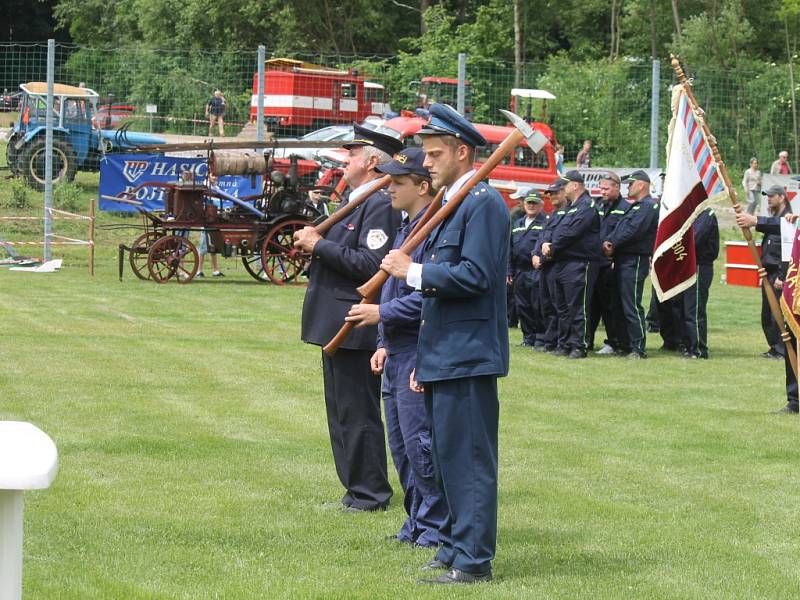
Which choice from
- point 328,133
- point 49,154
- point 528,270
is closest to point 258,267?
point 49,154

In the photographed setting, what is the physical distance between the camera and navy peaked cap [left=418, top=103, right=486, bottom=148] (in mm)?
5859

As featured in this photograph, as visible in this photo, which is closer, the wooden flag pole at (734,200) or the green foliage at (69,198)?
the wooden flag pole at (734,200)

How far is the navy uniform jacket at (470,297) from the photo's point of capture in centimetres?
573

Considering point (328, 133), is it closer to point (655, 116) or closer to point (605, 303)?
point (655, 116)

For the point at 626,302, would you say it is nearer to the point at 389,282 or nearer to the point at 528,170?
the point at 389,282

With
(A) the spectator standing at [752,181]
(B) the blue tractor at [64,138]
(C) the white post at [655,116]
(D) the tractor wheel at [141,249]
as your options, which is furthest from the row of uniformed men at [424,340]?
(A) the spectator standing at [752,181]

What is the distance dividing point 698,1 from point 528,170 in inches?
1044

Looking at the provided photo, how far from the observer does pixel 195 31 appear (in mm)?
54125

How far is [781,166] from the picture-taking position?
2639 cm

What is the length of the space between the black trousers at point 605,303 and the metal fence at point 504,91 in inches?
270

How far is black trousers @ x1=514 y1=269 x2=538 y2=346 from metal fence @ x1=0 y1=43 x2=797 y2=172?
21.8 feet

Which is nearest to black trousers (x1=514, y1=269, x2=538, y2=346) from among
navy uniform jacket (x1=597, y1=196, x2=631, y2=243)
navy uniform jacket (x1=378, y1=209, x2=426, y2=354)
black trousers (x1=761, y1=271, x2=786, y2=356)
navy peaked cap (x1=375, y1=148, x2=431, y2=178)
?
navy uniform jacket (x1=597, y1=196, x2=631, y2=243)

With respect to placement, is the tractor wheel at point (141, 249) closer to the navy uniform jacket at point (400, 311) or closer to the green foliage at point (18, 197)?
the green foliage at point (18, 197)

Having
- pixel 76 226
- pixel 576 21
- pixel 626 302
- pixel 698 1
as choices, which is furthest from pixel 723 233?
pixel 576 21
